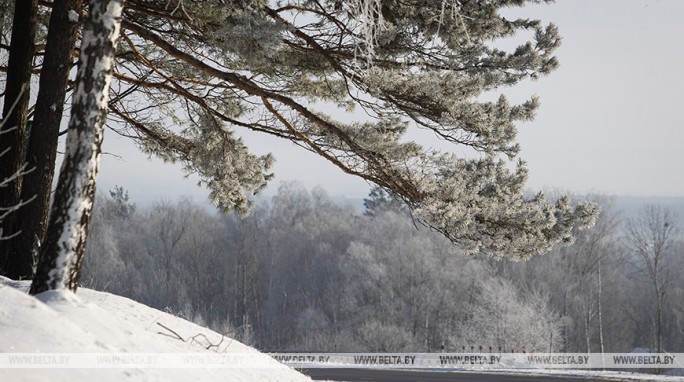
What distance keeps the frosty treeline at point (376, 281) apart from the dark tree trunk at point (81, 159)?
3087 centimetres

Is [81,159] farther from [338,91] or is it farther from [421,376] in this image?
[421,376]

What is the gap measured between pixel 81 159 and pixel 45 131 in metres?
2.24

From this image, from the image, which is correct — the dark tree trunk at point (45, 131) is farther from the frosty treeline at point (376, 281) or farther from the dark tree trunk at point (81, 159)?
the frosty treeline at point (376, 281)

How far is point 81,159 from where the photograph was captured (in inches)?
252

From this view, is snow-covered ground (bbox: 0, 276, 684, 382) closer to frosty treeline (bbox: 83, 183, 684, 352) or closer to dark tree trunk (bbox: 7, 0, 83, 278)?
dark tree trunk (bbox: 7, 0, 83, 278)

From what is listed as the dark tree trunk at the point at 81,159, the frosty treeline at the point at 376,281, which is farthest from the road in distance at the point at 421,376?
the frosty treeline at the point at 376,281

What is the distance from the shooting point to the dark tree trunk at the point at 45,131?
8219mm

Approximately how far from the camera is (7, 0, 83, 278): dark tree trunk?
8219mm

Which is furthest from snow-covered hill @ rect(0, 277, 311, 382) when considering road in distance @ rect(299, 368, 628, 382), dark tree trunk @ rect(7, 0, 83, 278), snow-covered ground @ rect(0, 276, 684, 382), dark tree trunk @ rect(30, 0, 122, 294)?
road in distance @ rect(299, 368, 628, 382)

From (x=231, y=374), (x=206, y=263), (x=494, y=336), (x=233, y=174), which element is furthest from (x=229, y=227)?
(x=231, y=374)

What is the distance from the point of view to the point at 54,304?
238 inches

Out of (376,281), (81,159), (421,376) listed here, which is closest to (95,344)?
(81,159)

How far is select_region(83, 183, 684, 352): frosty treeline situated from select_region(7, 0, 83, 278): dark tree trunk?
2919 cm

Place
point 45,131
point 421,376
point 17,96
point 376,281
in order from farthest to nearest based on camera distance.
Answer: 1. point 376,281
2. point 421,376
3. point 17,96
4. point 45,131
